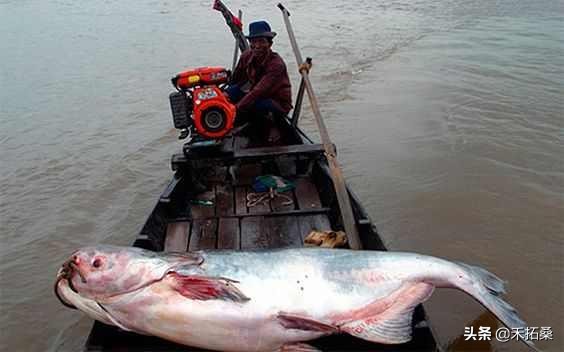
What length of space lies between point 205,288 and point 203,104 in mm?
3303

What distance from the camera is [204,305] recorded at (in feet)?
9.12

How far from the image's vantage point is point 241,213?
5121 millimetres

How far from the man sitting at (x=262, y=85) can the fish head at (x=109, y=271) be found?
3.71 metres

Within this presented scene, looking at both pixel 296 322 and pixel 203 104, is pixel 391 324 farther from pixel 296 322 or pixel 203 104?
pixel 203 104

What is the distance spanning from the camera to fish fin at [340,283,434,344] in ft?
9.47

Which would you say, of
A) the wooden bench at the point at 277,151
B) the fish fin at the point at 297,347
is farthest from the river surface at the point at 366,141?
the fish fin at the point at 297,347

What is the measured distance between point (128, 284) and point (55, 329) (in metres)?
2.54

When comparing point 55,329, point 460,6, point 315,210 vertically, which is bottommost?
point 55,329

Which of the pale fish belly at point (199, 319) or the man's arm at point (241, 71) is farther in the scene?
the man's arm at point (241, 71)

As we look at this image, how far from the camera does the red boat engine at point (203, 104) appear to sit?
5.73 m

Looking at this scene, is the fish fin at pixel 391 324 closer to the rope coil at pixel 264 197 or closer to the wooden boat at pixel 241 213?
the wooden boat at pixel 241 213

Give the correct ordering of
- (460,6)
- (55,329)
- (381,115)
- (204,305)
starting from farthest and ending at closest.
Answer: (460,6), (381,115), (55,329), (204,305)

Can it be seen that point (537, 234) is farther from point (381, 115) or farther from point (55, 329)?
point (55, 329)

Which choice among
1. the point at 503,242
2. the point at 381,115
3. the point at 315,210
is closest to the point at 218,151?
the point at 315,210
